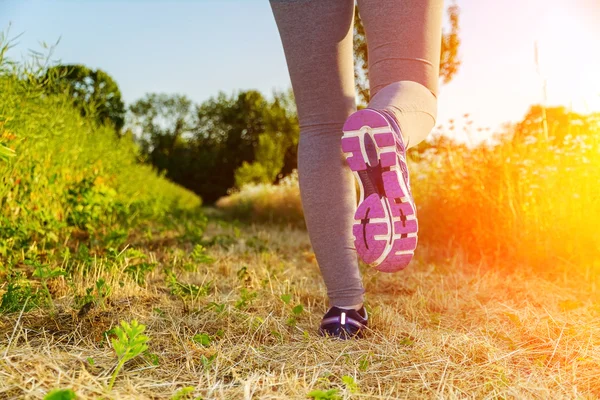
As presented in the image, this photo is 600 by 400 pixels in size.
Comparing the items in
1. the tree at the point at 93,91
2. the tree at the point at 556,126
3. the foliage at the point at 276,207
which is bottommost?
the foliage at the point at 276,207

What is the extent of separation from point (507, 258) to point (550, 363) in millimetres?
1896

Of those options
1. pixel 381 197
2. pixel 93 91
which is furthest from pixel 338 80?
pixel 93 91

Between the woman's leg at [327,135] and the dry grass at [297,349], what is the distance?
22cm

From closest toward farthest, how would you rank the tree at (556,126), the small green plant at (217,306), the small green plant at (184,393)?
the small green plant at (184,393), the small green plant at (217,306), the tree at (556,126)

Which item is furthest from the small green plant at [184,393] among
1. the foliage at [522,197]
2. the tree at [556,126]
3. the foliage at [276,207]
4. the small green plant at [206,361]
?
the foliage at [276,207]

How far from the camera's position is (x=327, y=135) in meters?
1.46

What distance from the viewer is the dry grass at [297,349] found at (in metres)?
1.01

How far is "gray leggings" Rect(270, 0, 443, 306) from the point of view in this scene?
1258 millimetres

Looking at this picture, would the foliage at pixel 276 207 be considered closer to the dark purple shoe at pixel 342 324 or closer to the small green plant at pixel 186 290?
the small green plant at pixel 186 290

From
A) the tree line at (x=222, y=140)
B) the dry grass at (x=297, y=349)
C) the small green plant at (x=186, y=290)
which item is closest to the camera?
the dry grass at (x=297, y=349)

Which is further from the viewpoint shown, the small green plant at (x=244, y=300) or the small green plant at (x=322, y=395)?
the small green plant at (x=244, y=300)

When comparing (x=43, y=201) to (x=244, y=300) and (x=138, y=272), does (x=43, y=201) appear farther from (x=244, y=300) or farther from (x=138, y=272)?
(x=244, y=300)

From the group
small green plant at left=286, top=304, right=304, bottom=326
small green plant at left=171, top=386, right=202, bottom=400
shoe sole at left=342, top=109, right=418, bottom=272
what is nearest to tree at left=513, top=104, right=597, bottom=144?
small green plant at left=286, top=304, right=304, bottom=326

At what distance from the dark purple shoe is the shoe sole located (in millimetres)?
382
